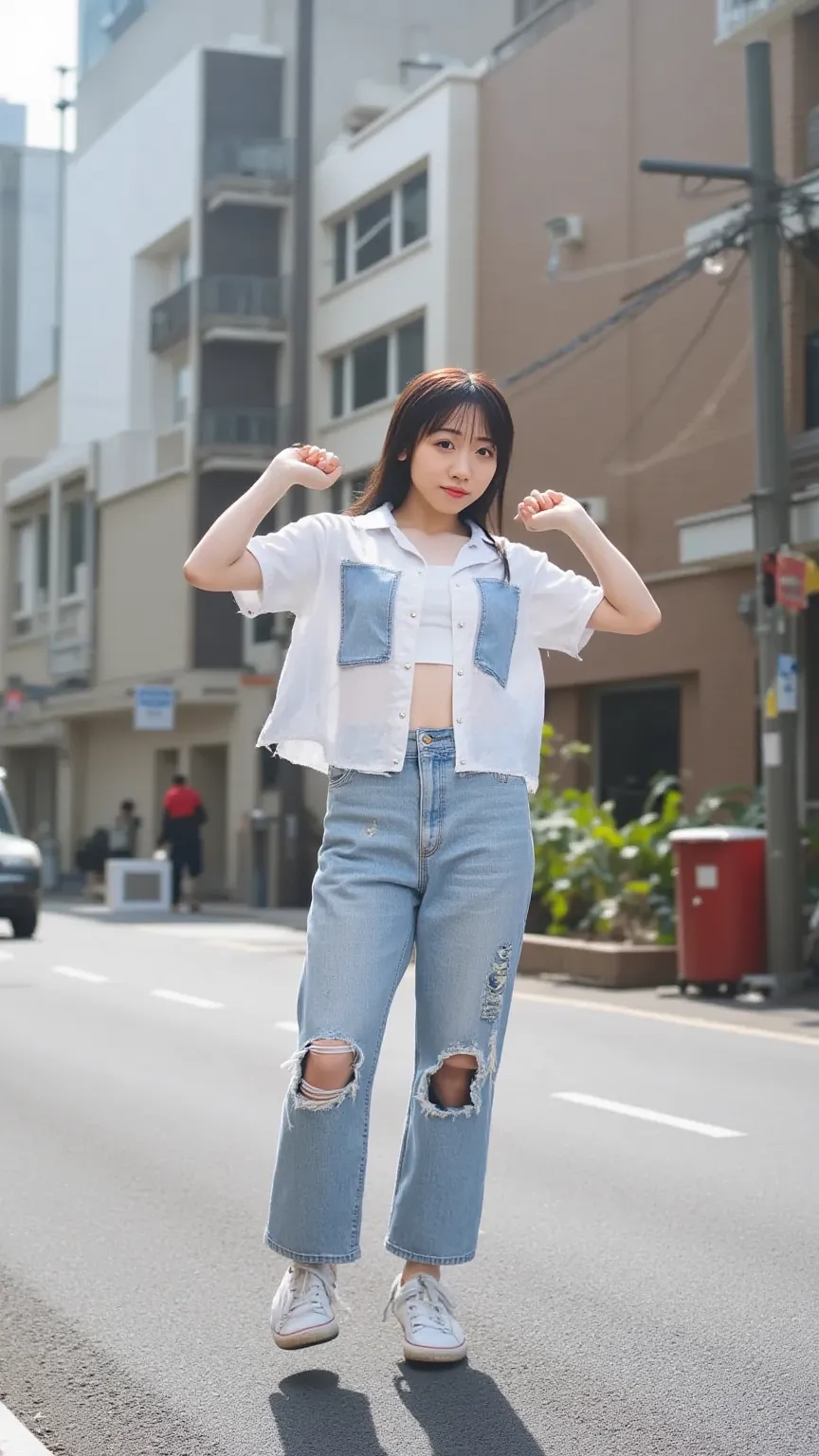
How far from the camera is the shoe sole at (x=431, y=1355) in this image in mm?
4301

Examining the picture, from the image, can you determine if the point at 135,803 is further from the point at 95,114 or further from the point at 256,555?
the point at 256,555

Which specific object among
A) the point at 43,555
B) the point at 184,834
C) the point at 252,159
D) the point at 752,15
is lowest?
the point at 184,834

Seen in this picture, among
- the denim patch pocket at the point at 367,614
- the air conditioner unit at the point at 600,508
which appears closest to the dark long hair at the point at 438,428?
the denim patch pocket at the point at 367,614

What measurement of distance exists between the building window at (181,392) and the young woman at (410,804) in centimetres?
3693

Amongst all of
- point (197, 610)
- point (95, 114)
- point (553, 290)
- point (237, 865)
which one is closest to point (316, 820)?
point (237, 865)

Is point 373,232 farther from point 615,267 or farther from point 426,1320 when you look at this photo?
point 426,1320

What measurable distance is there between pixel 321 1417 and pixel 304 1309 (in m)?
0.20

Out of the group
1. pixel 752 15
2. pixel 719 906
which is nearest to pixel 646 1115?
pixel 719 906

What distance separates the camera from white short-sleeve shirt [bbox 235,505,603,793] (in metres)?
4.12

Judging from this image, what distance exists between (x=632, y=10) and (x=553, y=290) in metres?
3.39

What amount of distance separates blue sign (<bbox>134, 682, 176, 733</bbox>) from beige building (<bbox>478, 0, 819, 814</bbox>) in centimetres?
763

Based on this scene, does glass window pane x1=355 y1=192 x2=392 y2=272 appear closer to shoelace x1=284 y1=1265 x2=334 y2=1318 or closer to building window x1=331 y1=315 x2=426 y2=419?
building window x1=331 y1=315 x2=426 y2=419

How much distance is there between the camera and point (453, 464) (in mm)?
4246

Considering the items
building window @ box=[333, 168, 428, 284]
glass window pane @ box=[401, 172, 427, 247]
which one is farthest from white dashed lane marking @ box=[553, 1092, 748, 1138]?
glass window pane @ box=[401, 172, 427, 247]
